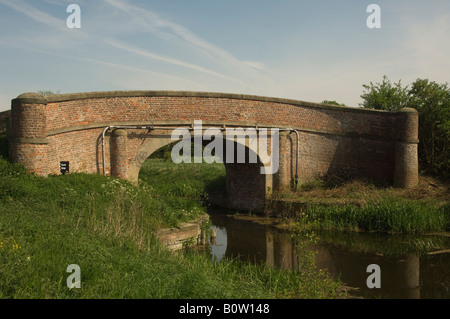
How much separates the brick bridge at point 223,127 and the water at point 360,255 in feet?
9.56

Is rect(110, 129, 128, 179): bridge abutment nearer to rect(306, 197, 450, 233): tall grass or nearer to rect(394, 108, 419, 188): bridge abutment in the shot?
rect(306, 197, 450, 233): tall grass

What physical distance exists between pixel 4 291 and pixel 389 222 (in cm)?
898

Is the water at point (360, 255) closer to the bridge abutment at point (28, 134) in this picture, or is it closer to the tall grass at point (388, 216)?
the tall grass at point (388, 216)

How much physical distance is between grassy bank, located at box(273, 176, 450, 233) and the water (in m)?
0.40

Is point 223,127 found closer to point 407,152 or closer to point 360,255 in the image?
point 360,255

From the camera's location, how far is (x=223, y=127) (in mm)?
12484

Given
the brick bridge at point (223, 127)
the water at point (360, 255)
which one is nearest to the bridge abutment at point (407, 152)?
the brick bridge at point (223, 127)

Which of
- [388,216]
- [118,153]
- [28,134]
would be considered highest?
[28,134]

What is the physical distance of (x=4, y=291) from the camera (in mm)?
4070

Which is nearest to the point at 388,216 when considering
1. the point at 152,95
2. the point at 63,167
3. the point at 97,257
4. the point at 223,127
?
the point at 223,127

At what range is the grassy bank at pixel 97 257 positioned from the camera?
14.4ft

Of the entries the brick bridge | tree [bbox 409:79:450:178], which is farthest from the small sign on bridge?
tree [bbox 409:79:450:178]

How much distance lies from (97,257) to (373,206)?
8.00 meters
